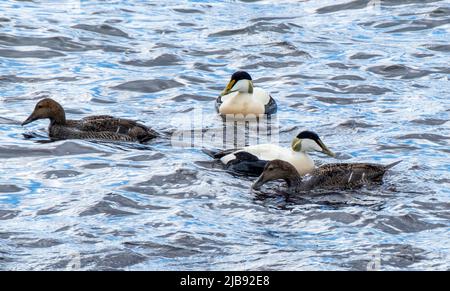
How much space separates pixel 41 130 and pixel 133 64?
4141mm

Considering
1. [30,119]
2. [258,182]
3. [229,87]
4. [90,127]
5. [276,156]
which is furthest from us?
[229,87]

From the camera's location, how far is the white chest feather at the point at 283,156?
48.0 ft

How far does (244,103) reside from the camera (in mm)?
18172

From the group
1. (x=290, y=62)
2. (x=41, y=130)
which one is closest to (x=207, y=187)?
(x=41, y=130)

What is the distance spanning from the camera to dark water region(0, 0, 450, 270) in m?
11.9

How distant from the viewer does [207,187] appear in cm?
1398

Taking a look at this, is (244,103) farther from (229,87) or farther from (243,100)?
(229,87)

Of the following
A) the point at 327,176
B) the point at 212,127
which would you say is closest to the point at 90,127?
the point at 212,127

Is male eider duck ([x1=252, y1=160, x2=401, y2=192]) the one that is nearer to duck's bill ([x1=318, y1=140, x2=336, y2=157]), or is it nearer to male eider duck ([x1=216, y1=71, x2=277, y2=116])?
duck's bill ([x1=318, y1=140, x2=336, y2=157])

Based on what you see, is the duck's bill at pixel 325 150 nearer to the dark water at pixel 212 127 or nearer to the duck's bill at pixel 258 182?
the dark water at pixel 212 127

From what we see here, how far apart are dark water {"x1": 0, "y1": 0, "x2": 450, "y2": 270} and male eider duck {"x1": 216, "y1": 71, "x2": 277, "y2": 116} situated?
14.1 inches

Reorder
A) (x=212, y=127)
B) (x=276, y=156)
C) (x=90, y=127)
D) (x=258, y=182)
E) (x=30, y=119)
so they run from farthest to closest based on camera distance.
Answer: (x=212, y=127), (x=30, y=119), (x=90, y=127), (x=276, y=156), (x=258, y=182)

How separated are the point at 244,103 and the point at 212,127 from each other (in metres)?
1.05
